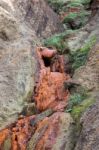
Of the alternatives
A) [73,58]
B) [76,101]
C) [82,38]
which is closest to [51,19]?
[82,38]

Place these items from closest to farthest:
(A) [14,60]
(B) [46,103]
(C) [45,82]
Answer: (B) [46,103] < (C) [45,82] < (A) [14,60]

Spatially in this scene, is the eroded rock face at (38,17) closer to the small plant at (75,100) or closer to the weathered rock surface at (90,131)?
the small plant at (75,100)

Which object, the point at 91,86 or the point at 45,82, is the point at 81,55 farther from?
the point at 91,86

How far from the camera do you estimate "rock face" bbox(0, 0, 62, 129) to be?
10.4 meters

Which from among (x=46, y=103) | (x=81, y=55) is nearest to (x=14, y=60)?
(x=46, y=103)

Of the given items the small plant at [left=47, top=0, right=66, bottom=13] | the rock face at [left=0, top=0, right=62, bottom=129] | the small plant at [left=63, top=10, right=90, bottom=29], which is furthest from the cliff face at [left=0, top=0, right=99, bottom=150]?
the small plant at [left=47, top=0, right=66, bottom=13]

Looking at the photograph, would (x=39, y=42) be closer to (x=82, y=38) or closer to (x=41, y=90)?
(x=82, y=38)

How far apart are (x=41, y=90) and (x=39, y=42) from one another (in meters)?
3.09

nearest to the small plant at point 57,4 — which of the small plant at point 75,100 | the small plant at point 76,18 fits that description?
the small plant at point 76,18

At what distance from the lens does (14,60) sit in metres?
11.5

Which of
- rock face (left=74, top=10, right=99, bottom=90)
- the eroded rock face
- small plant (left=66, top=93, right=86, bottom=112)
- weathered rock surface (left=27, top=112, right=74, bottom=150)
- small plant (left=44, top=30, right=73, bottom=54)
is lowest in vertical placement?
weathered rock surface (left=27, top=112, right=74, bottom=150)

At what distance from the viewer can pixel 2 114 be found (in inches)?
403

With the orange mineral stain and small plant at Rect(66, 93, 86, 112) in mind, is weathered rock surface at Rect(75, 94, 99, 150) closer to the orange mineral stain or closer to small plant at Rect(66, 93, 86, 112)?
the orange mineral stain

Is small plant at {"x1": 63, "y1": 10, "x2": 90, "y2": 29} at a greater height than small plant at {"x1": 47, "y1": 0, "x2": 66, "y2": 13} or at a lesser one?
lesser
